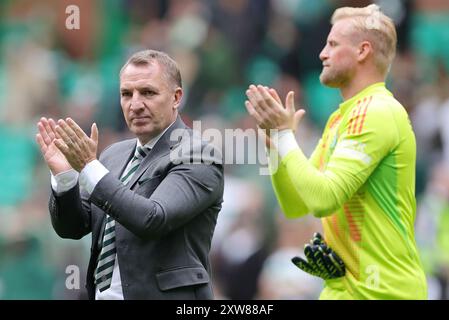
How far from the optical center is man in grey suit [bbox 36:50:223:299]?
4.29 meters

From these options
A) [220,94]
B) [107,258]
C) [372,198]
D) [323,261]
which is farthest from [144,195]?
[220,94]

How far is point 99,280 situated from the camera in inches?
178

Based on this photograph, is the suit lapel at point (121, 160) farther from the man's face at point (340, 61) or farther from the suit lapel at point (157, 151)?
the man's face at point (340, 61)

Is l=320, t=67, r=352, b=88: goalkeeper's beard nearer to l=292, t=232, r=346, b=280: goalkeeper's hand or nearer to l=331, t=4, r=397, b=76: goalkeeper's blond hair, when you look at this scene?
l=331, t=4, r=397, b=76: goalkeeper's blond hair

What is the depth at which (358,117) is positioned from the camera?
4449 millimetres

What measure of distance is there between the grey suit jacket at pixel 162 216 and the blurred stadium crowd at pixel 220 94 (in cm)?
347

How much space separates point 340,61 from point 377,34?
0.21m

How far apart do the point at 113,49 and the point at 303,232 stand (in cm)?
374

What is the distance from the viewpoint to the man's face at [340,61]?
463 cm

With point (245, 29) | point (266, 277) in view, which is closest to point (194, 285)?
point (266, 277)

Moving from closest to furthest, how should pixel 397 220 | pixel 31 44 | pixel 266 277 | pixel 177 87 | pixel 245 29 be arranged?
pixel 397 220 < pixel 177 87 < pixel 266 277 < pixel 245 29 < pixel 31 44

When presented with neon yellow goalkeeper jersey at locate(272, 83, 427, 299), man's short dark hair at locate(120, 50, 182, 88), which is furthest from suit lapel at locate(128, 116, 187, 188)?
neon yellow goalkeeper jersey at locate(272, 83, 427, 299)

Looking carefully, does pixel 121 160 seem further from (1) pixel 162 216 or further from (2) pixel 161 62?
(1) pixel 162 216

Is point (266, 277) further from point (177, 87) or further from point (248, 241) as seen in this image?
point (177, 87)
